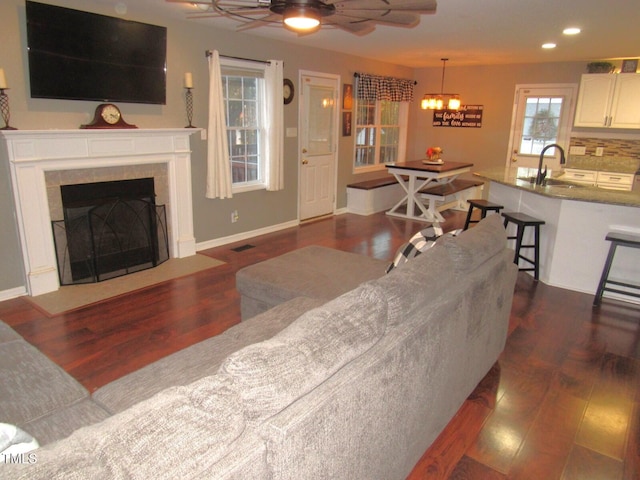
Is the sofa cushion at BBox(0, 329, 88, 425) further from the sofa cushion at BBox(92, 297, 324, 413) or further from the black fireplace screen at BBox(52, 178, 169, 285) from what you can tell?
the black fireplace screen at BBox(52, 178, 169, 285)

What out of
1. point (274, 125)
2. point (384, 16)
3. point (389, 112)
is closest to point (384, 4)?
→ point (384, 16)

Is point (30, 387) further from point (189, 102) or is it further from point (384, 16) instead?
point (189, 102)

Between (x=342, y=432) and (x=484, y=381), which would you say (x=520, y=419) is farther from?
(x=342, y=432)

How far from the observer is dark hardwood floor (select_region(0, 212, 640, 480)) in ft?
6.61

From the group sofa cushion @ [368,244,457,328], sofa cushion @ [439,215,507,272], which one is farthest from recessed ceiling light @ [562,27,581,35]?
sofa cushion @ [368,244,457,328]

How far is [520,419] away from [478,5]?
3046 millimetres

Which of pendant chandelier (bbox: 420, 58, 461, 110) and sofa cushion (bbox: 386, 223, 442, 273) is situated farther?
pendant chandelier (bbox: 420, 58, 461, 110)

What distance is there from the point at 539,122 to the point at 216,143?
206 inches

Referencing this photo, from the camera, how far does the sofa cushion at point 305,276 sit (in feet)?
8.70

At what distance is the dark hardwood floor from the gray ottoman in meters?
0.52

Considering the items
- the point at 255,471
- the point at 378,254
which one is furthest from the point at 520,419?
the point at 378,254

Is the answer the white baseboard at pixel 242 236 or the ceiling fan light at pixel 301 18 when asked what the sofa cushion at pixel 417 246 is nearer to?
the ceiling fan light at pixel 301 18

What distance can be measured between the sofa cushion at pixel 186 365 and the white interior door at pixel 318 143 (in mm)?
4094

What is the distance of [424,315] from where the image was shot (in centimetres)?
173
